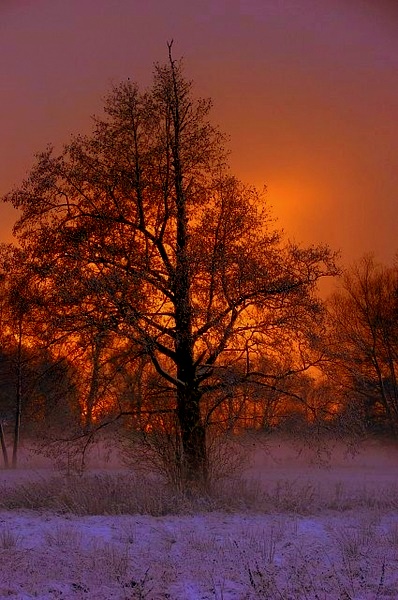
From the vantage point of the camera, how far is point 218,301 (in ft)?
46.9

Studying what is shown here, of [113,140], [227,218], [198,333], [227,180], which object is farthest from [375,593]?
[113,140]

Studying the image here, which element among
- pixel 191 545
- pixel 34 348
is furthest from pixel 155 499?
pixel 34 348

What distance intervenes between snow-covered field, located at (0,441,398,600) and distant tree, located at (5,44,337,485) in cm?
260

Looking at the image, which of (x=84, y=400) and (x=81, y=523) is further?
(x=84, y=400)

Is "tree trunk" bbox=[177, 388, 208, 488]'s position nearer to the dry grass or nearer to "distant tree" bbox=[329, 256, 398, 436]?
the dry grass

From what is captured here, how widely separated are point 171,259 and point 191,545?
8233 millimetres

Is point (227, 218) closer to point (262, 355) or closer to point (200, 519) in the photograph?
A: point (262, 355)

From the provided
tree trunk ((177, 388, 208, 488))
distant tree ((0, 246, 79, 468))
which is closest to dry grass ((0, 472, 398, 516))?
tree trunk ((177, 388, 208, 488))

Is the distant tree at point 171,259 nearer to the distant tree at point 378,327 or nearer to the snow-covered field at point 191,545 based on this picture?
the snow-covered field at point 191,545

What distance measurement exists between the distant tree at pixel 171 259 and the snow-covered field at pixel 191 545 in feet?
8.52

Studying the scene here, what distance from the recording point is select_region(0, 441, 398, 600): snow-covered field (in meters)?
6.24

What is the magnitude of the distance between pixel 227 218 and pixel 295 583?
10382 millimetres

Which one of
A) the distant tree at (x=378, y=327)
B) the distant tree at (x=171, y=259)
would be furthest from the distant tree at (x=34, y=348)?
the distant tree at (x=378, y=327)

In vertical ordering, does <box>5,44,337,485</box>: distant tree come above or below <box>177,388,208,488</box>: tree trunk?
above
